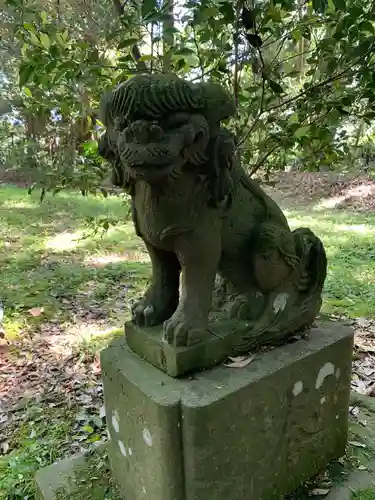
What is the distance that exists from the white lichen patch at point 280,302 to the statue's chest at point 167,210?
17.9 inches

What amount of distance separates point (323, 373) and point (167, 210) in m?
0.81

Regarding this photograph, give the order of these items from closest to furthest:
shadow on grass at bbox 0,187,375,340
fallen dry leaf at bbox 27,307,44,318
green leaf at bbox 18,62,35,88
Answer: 1. green leaf at bbox 18,62,35,88
2. fallen dry leaf at bbox 27,307,44,318
3. shadow on grass at bbox 0,187,375,340

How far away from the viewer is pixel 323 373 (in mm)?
1611

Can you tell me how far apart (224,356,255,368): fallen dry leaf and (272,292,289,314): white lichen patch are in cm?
19

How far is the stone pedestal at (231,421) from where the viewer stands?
4.33 feet

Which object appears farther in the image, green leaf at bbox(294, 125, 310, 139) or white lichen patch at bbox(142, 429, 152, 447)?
green leaf at bbox(294, 125, 310, 139)

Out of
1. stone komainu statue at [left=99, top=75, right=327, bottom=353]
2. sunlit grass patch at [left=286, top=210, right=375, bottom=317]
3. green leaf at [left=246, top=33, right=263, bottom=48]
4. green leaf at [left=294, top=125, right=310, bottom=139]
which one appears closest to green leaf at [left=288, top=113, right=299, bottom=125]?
green leaf at [left=294, top=125, right=310, bottom=139]

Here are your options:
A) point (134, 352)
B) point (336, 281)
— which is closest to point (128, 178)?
point (134, 352)

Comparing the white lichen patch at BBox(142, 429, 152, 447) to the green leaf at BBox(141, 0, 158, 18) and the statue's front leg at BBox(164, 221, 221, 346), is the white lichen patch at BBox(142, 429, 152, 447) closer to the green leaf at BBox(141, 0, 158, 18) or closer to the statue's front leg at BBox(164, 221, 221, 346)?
the statue's front leg at BBox(164, 221, 221, 346)

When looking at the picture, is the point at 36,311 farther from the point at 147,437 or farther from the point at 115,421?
the point at 147,437

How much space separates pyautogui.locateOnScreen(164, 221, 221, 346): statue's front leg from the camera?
1361mm

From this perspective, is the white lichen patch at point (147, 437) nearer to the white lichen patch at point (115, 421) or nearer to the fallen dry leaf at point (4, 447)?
the white lichen patch at point (115, 421)

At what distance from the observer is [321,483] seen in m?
1.63

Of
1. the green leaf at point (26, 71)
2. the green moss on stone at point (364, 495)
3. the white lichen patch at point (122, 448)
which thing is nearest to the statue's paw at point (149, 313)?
the white lichen patch at point (122, 448)
